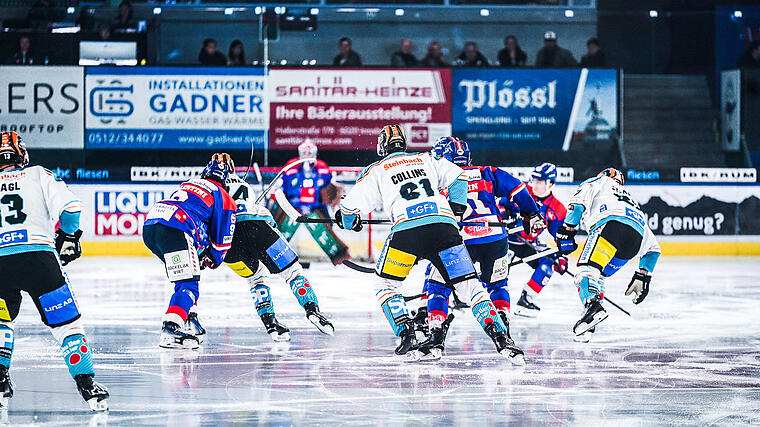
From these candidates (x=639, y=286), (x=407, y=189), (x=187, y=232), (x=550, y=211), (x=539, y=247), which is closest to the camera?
(x=407, y=189)

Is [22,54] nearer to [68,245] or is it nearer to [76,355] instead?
[68,245]

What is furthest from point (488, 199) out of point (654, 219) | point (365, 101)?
point (365, 101)

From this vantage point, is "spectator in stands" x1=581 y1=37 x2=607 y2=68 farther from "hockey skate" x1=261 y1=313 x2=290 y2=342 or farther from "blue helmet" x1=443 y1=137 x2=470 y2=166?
"hockey skate" x1=261 y1=313 x2=290 y2=342

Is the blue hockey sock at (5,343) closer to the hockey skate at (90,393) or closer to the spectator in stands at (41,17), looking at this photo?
the hockey skate at (90,393)

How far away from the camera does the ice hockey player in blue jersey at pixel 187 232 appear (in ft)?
24.3

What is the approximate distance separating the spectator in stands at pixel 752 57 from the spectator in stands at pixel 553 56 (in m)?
2.52

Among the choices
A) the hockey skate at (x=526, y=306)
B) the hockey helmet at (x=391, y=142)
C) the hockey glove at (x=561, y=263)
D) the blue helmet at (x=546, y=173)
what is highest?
the hockey helmet at (x=391, y=142)

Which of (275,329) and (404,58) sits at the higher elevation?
(404,58)

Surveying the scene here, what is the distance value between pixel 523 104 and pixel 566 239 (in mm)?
7408

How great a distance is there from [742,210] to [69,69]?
29.6ft

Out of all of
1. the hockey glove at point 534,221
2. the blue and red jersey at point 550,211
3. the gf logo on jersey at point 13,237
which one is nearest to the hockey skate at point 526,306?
the blue and red jersey at point 550,211

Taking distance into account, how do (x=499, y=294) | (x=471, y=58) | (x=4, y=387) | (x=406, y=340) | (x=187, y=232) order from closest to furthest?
1. (x=4, y=387)
2. (x=406, y=340)
3. (x=187, y=232)
4. (x=499, y=294)
5. (x=471, y=58)

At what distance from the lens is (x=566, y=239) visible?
8.36 metres

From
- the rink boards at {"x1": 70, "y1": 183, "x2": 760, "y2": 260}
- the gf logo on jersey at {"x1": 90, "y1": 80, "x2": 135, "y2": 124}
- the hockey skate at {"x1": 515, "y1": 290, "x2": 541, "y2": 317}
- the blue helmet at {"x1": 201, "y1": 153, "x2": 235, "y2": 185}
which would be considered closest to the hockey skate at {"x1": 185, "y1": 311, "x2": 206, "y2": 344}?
the blue helmet at {"x1": 201, "y1": 153, "x2": 235, "y2": 185}
